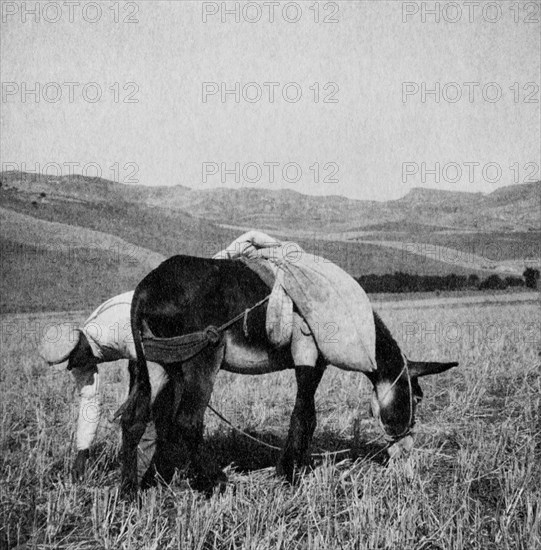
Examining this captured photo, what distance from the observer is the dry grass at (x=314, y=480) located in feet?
9.60

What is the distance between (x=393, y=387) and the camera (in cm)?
414

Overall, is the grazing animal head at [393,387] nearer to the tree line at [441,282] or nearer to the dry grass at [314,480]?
the dry grass at [314,480]

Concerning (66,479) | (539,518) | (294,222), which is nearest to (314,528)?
(539,518)

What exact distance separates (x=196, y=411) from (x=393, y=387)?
1496 mm

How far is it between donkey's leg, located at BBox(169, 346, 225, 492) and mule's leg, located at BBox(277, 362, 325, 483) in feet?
1.52

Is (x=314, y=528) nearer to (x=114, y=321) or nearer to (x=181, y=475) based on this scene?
(x=181, y=475)

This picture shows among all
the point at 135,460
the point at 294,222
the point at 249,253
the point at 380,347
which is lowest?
the point at 135,460

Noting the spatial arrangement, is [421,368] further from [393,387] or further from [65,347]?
[65,347]

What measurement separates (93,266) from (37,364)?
2096 millimetres

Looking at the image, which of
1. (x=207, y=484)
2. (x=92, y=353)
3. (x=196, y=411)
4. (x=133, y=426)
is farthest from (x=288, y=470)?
(x=92, y=353)

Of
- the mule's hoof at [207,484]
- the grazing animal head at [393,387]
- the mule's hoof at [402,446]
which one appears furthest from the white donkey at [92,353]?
the mule's hoof at [402,446]

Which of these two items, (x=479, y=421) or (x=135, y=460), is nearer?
(x=135, y=460)

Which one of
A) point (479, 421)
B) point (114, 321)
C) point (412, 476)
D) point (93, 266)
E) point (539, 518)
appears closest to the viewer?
point (539, 518)

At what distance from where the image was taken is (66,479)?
370cm
